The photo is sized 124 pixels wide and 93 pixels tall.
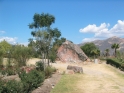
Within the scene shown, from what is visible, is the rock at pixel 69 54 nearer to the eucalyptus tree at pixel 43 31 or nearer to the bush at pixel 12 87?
the eucalyptus tree at pixel 43 31

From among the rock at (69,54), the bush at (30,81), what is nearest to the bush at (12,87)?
the bush at (30,81)

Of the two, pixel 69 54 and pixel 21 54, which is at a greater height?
pixel 69 54

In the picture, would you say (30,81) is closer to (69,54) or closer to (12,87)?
(12,87)

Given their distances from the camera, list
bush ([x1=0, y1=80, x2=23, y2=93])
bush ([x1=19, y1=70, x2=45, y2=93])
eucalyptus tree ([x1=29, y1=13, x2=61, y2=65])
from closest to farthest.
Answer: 1. bush ([x1=0, y1=80, x2=23, y2=93])
2. bush ([x1=19, y1=70, x2=45, y2=93])
3. eucalyptus tree ([x1=29, y1=13, x2=61, y2=65])

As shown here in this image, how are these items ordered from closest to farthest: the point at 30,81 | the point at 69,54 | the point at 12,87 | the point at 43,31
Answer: the point at 12,87
the point at 30,81
the point at 43,31
the point at 69,54

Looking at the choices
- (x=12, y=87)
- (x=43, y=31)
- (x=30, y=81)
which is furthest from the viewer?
(x=43, y=31)

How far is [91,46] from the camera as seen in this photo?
53375 millimetres

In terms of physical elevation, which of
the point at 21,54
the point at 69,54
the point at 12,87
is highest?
the point at 69,54

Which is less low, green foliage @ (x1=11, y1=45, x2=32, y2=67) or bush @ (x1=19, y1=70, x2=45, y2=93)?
green foliage @ (x1=11, y1=45, x2=32, y2=67)

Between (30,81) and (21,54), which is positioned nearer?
(30,81)

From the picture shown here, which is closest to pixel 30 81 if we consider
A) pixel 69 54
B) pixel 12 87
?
pixel 12 87

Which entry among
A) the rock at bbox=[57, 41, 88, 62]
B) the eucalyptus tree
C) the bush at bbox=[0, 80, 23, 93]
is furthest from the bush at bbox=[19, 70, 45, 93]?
the rock at bbox=[57, 41, 88, 62]

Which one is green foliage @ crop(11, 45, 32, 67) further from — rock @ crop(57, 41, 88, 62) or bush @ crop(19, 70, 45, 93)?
rock @ crop(57, 41, 88, 62)

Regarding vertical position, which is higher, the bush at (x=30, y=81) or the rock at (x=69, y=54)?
the rock at (x=69, y=54)
